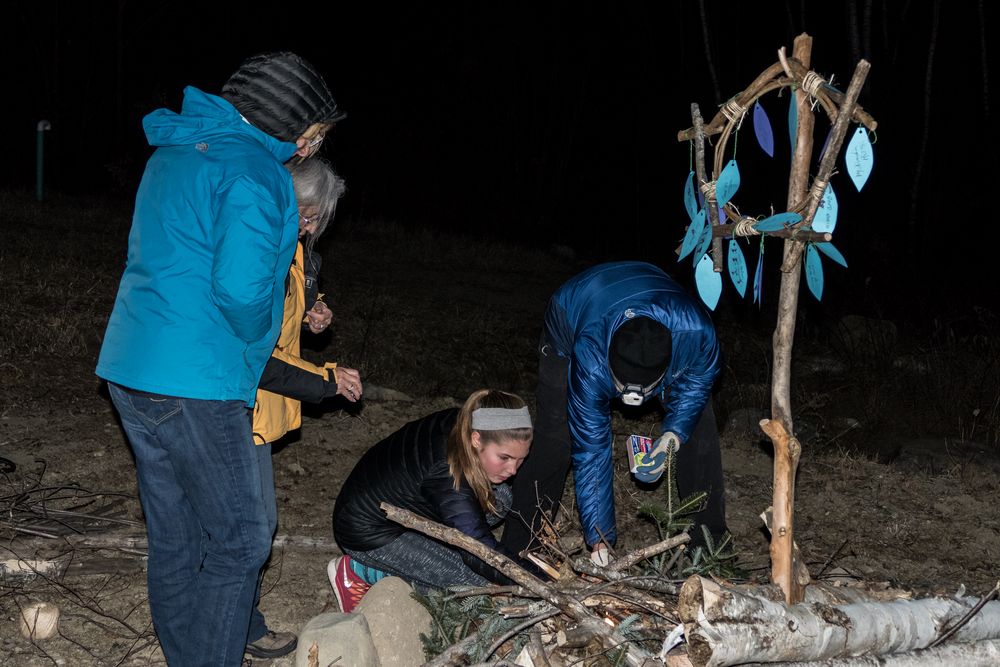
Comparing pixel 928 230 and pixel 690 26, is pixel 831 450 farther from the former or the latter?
pixel 690 26

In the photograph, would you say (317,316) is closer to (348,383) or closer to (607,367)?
(348,383)

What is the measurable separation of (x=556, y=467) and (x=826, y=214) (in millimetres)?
1684

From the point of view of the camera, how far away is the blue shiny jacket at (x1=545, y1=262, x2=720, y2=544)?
122 inches

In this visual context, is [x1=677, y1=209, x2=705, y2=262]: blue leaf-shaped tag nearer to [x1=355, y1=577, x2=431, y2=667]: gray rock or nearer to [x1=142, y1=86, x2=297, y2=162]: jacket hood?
[x1=142, y1=86, x2=297, y2=162]: jacket hood

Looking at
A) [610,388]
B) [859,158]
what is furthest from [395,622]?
[859,158]

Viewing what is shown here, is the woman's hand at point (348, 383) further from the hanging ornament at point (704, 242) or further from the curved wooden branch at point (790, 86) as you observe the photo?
the curved wooden branch at point (790, 86)

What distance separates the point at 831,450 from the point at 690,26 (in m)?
13.8

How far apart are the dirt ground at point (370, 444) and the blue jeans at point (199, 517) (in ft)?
1.91

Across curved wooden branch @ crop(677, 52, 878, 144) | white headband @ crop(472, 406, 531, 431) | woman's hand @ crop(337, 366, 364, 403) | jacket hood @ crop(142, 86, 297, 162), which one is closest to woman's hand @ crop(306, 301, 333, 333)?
woman's hand @ crop(337, 366, 364, 403)

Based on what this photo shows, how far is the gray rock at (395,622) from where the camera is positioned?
300cm

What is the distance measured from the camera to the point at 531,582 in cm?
267

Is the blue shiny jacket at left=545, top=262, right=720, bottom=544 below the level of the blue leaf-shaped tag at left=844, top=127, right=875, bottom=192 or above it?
below

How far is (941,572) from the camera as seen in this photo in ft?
13.5

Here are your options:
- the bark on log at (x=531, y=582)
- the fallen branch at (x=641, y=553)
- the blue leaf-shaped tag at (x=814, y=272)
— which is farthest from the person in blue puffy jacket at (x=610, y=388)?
the blue leaf-shaped tag at (x=814, y=272)
